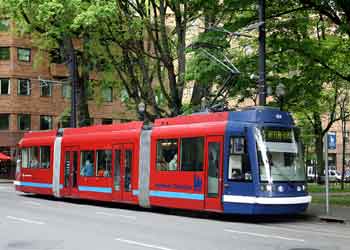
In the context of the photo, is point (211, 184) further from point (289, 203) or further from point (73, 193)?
point (73, 193)

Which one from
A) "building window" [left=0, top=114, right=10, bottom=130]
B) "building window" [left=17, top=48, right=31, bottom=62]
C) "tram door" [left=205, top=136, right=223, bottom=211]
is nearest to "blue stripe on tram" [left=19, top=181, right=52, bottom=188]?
"tram door" [left=205, top=136, right=223, bottom=211]

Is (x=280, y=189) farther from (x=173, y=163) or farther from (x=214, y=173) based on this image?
(x=173, y=163)

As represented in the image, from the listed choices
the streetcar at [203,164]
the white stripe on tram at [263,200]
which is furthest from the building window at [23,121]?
the white stripe on tram at [263,200]

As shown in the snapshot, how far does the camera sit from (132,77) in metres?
32.8

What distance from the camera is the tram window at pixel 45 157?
1164 inches

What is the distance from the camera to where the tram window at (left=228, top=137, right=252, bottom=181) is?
18.8 m

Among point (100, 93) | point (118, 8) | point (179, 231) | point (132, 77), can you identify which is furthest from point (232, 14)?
point (100, 93)

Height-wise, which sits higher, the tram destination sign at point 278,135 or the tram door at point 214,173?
the tram destination sign at point 278,135

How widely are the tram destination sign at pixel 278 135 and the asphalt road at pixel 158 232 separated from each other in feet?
8.10

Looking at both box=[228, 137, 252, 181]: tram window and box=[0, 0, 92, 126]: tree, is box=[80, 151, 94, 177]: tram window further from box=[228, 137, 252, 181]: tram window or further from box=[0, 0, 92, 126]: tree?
box=[228, 137, 252, 181]: tram window

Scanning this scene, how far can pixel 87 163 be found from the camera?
26.3 metres

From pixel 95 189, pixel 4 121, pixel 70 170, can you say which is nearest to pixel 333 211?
pixel 95 189

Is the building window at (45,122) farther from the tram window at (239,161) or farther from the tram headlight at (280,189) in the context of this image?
the tram headlight at (280,189)

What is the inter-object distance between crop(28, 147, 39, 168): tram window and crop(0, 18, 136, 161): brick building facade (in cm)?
3083
